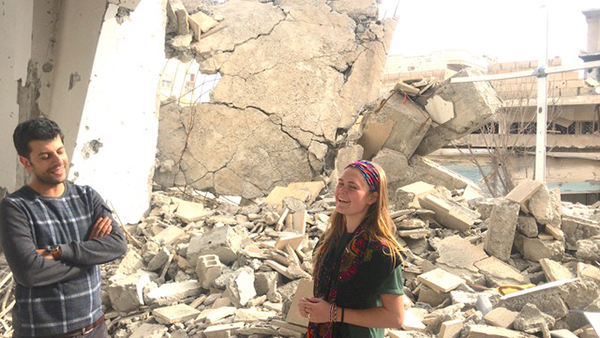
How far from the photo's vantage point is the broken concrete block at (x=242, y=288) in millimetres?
3846

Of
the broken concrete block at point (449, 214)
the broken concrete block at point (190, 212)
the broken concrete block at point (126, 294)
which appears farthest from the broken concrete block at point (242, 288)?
the broken concrete block at point (449, 214)

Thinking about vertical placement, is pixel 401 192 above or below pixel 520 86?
below

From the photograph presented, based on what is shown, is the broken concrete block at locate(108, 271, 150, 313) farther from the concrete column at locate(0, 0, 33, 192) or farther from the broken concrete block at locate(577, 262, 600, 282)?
the broken concrete block at locate(577, 262, 600, 282)

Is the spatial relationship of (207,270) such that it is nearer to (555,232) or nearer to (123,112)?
(123,112)

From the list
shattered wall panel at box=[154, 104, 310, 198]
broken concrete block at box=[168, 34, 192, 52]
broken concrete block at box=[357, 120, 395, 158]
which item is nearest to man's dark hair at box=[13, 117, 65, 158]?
shattered wall panel at box=[154, 104, 310, 198]

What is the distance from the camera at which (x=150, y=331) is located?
3.68 metres

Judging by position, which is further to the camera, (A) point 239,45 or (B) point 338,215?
(A) point 239,45

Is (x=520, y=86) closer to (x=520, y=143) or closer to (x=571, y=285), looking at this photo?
(x=520, y=143)

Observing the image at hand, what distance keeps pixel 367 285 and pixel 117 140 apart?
174 inches

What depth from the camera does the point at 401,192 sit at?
548 cm

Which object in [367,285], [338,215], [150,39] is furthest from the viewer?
[150,39]

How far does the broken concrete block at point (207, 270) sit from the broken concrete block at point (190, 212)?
4.67 ft

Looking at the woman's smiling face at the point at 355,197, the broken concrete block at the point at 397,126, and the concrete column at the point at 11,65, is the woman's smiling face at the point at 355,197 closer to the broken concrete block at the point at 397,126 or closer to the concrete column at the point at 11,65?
the concrete column at the point at 11,65

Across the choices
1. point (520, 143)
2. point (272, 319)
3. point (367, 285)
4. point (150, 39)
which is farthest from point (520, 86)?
point (367, 285)
